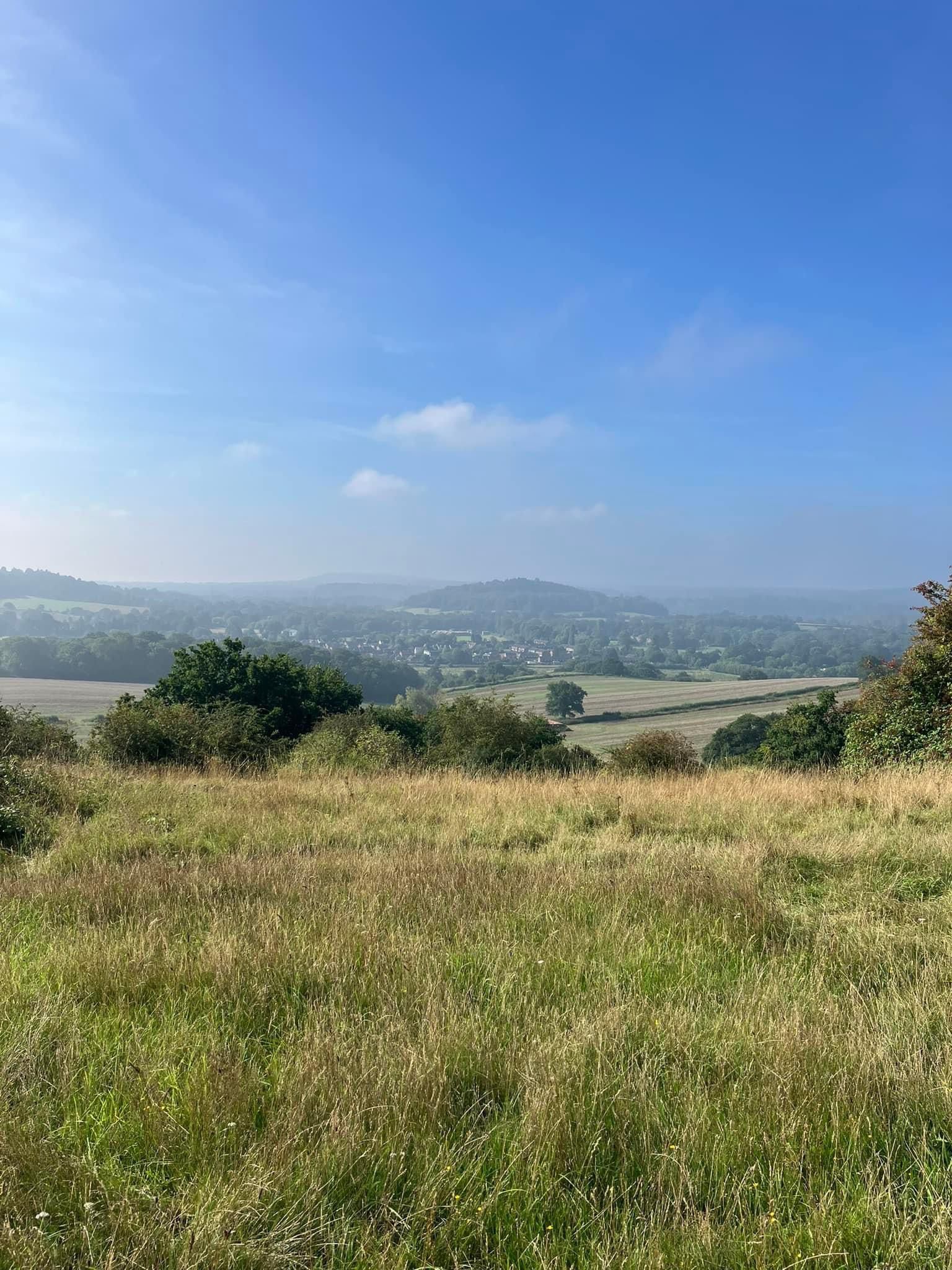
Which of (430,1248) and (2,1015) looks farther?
(2,1015)

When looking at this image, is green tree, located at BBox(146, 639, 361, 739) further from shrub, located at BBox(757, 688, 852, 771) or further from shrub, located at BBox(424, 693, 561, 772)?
shrub, located at BBox(757, 688, 852, 771)

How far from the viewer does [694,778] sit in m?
13.9

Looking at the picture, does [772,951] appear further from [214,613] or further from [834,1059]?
[214,613]

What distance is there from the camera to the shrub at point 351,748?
668 inches

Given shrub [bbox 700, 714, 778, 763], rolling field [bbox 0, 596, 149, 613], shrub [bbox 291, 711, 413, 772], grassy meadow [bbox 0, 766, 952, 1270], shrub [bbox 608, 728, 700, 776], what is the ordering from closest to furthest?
grassy meadow [bbox 0, 766, 952, 1270] < shrub [bbox 291, 711, 413, 772] < shrub [bbox 608, 728, 700, 776] < shrub [bbox 700, 714, 778, 763] < rolling field [bbox 0, 596, 149, 613]

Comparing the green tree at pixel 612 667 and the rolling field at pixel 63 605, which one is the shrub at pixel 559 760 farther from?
the rolling field at pixel 63 605

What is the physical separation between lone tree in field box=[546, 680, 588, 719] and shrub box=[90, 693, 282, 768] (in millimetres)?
57588

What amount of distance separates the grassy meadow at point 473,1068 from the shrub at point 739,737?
150 ft

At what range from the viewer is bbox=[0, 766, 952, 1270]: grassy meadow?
2195 mm

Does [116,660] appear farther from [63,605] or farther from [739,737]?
[63,605]

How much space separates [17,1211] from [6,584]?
692 feet

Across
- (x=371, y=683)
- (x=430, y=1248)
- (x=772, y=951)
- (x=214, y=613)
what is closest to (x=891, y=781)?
(x=772, y=951)

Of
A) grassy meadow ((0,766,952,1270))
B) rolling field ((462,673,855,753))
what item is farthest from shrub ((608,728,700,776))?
rolling field ((462,673,855,753))

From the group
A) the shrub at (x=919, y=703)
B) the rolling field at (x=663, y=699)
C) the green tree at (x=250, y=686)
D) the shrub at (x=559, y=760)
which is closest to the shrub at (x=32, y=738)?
the shrub at (x=559, y=760)
